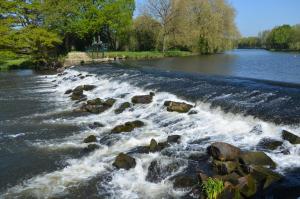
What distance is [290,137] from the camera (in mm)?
11992

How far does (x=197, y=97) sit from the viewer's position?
18.7 meters

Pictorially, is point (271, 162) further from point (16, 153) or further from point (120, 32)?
point (120, 32)

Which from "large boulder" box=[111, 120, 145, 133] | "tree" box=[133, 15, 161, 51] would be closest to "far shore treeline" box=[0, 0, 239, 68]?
"tree" box=[133, 15, 161, 51]

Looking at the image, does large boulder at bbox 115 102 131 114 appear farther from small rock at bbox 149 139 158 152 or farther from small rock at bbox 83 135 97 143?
small rock at bbox 149 139 158 152

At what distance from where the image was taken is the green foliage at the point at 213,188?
28.7ft

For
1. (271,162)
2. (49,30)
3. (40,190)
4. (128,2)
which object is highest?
(128,2)

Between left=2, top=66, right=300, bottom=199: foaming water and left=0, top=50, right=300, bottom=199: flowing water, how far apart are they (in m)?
0.03

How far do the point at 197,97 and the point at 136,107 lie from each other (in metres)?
3.40

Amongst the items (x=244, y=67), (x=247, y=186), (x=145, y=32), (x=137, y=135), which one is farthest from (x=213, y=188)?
(x=145, y=32)

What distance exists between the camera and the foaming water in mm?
10492

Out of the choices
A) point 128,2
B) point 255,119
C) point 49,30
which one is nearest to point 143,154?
point 255,119

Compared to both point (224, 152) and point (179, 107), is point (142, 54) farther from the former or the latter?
point (224, 152)

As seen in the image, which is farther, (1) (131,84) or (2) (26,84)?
(2) (26,84)

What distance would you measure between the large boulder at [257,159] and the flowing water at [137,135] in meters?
0.31
